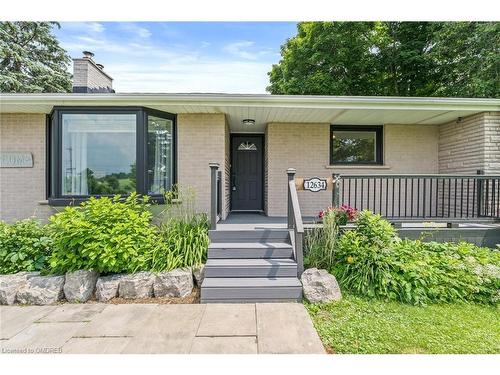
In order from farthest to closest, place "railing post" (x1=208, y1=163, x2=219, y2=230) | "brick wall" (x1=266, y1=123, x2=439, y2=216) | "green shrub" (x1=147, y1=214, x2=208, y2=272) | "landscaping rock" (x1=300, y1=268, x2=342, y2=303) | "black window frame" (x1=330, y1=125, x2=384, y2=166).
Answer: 1. "black window frame" (x1=330, y1=125, x2=384, y2=166)
2. "brick wall" (x1=266, y1=123, x2=439, y2=216)
3. "railing post" (x1=208, y1=163, x2=219, y2=230)
4. "green shrub" (x1=147, y1=214, x2=208, y2=272)
5. "landscaping rock" (x1=300, y1=268, x2=342, y2=303)

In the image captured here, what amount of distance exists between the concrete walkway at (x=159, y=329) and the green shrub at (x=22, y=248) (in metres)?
0.63

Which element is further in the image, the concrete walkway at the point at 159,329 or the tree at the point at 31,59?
the tree at the point at 31,59

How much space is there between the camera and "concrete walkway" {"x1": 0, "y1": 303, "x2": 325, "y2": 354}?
2811mm

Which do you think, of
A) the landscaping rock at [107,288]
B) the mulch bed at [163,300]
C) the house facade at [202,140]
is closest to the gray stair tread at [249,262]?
the mulch bed at [163,300]

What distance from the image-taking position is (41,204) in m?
6.14

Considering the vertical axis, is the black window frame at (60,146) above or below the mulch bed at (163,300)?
above

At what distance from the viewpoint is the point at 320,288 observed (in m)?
3.82

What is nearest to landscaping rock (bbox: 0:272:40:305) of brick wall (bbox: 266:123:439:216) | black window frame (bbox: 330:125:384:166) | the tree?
brick wall (bbox: 266:123:439:216)

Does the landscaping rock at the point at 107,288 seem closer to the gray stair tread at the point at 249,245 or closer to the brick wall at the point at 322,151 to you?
the gray stair tread at the point at 249,245

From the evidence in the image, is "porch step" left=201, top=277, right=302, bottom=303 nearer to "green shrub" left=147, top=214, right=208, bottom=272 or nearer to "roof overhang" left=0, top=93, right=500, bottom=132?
"green shrub" left=147, top=214, right=208, bottom=272

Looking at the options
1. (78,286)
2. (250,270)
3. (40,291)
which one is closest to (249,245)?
(250,270)

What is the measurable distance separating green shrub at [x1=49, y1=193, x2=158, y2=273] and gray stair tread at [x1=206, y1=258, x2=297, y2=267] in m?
1.04

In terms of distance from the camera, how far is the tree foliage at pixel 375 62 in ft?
40.9
